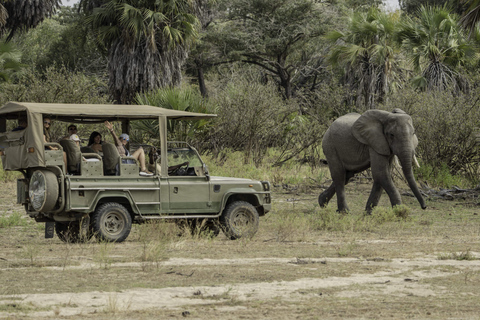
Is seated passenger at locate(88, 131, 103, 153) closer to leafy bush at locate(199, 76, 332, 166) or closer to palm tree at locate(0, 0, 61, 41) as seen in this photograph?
leafy bush at locate(199, 76, 332, 166)

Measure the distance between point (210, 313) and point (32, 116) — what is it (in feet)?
16.9

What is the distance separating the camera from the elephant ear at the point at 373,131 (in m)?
16.6

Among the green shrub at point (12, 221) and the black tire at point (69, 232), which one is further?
the green shrub at point (12, 221)

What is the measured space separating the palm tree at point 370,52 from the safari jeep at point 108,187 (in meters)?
15.0

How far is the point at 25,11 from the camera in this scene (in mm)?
29125

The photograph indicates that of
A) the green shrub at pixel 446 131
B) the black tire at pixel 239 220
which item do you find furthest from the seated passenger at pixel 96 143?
the green shrub at pixel 446 131

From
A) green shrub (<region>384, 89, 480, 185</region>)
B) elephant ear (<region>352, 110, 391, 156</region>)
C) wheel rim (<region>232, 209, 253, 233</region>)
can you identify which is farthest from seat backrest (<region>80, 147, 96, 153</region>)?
green shrub (<region>384, 89, 480, 185</region>)

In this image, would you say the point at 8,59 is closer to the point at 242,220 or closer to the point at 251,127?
the point at 251,127

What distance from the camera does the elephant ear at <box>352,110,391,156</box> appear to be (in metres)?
16.6

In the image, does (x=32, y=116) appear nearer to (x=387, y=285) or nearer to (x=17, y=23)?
(x=387, y=285)

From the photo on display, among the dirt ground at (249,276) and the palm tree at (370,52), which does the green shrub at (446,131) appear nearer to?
the palm tree at (370,52)

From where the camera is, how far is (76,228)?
12.4m

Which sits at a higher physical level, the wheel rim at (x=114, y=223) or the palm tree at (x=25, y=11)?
the palm tree at (x=25, y=11)

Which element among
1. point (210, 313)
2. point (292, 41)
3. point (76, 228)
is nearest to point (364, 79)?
point (292, 41)
